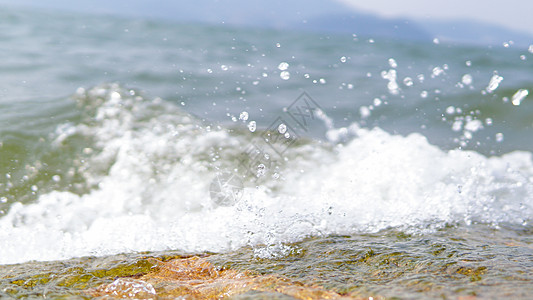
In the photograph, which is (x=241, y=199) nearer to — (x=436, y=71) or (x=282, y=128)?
(x=282, y=128)

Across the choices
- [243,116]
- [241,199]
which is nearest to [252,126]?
[243,116]

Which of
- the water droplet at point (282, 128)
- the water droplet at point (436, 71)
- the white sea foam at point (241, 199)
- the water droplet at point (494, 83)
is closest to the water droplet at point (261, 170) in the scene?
the white sea foam at point (241, 199)

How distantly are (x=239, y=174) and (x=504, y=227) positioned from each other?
2480mm

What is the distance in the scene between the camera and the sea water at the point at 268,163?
9.36ft

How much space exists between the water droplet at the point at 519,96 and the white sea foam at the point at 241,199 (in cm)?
203

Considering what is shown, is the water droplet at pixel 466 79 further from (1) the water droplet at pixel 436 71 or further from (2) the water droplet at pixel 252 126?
(2) the water droplet at pixel 252 126

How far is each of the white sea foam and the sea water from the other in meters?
0.02

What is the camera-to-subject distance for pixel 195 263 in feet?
→ 8.23

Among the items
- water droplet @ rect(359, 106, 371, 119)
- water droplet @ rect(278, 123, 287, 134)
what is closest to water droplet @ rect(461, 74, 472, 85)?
water droplet @ rect(359, 106, 371, 119)

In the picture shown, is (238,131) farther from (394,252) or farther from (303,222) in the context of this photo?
(394,252)

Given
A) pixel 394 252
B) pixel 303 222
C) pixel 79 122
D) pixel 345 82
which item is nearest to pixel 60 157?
pixel 79 122

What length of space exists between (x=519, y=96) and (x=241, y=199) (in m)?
5.96

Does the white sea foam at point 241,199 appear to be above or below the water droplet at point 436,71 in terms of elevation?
below

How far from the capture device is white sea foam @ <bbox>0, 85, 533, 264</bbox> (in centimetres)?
314
